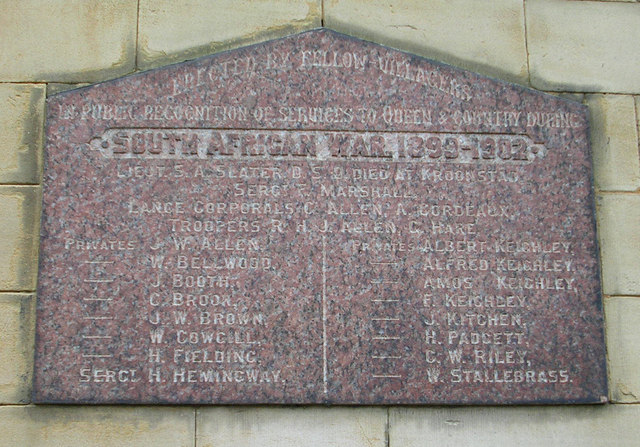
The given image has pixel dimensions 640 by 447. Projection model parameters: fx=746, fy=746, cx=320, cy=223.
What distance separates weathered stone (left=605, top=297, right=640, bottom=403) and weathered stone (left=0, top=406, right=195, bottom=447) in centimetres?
228

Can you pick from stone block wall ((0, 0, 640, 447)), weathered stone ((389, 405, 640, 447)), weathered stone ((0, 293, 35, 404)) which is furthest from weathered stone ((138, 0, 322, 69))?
weathered stone ((389, 405, 640, 447))

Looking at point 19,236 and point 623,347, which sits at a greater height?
point 19,236

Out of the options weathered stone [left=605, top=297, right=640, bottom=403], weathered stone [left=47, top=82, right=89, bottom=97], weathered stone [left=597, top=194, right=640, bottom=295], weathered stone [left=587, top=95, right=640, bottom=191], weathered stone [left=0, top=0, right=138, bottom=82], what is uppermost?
weathered stone [left=0, top=0, right=138, bottom=82]

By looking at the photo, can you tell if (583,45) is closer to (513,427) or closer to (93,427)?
(513,427)

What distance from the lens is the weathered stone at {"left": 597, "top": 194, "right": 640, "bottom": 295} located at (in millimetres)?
4172

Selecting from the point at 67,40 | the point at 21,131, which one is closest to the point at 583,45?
the point at 67,40

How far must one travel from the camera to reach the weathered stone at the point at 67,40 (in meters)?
4.27

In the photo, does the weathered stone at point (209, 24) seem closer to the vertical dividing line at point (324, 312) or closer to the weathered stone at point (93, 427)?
the vertical dividing line at point (324, 312)

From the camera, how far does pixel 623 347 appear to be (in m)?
4.09

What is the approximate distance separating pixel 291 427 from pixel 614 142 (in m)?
2.48

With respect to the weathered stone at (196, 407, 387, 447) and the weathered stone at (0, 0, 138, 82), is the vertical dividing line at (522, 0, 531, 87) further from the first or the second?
the weathered stone at (0, 0, 138, 82)

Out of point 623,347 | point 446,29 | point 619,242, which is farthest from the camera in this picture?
point 446,29

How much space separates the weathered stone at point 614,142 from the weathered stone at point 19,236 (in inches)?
125

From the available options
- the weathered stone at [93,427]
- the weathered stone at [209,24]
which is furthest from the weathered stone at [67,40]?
the weathered stone at [93,427]
